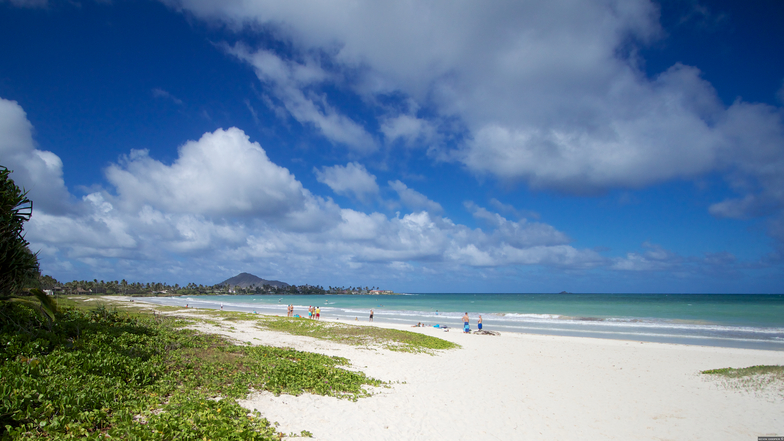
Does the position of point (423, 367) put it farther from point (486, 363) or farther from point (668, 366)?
point (668, 366)

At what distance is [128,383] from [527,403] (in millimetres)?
10577

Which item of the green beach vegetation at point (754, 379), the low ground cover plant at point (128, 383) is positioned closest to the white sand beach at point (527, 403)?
the green beach vegetation at point (754, 379)

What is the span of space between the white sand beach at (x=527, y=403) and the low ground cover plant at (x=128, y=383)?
1011mm

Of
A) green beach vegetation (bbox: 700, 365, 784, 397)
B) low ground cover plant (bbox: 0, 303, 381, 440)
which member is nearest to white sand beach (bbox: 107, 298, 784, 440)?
green beach vegetation (bbox: 700, 365, 784, 397)

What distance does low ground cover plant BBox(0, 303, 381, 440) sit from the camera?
17.5 ft

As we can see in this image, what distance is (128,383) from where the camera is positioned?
737 centimetres

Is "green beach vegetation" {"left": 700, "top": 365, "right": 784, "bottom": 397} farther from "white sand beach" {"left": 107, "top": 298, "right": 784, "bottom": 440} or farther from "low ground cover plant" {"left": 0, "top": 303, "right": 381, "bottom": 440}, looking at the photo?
"low ground cover plant" {"left": 0, "top": 303, "right": 381, "bottom": 440}

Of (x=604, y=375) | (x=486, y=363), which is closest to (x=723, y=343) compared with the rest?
(x=604, y=375)

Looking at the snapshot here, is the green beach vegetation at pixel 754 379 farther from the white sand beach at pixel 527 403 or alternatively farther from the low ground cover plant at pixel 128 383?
the low ground cover plant at pixel 128 383

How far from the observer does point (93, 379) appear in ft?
22.3

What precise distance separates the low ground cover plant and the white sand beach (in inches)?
39.8

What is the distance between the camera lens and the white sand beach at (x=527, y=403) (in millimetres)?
8266

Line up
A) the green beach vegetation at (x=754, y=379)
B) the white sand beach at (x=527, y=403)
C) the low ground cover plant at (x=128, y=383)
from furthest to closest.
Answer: the green beach vegetation at (x=754, y=379), the white sand beach at (x=527, y=403), the low ground cover plant at (x=128, y=383)

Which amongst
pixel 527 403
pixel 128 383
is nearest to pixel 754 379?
pixel 527 403
